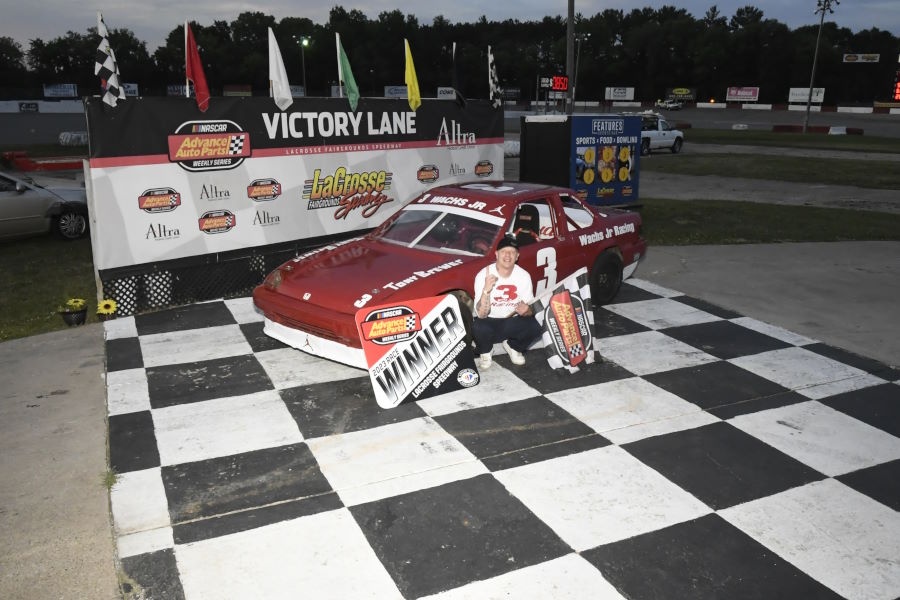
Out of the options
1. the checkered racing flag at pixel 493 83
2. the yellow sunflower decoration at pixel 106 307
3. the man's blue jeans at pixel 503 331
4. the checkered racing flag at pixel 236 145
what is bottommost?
the yellow sunflower decoration at pixel 106 307

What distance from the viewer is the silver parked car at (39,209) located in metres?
10.6

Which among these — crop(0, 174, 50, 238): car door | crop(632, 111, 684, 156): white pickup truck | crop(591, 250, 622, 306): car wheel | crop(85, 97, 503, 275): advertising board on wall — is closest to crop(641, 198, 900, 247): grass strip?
crop(591, 250, 622, 306): car wheel

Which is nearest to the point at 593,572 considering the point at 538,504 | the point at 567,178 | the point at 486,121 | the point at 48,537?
the point at 538,504

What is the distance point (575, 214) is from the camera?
7.51 meters

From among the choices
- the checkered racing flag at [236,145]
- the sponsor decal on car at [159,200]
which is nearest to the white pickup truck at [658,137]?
the checkered racing flag at [236,145]

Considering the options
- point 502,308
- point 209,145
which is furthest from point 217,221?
point 502,308

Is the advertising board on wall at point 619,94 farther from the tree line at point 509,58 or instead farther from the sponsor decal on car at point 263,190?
the sponsor decal on car at point 263,190

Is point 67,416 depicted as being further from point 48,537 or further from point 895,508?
point 895,508

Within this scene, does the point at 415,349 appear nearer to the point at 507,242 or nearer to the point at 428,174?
the point at 507,242

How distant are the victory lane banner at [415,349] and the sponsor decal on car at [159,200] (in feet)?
11.7

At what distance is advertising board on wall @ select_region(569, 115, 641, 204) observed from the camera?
40.3 ft

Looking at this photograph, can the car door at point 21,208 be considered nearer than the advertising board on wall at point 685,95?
Yes

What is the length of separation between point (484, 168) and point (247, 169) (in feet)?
14.7

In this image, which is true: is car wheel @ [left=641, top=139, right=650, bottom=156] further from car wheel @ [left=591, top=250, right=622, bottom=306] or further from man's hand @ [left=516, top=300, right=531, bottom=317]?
man's hand @ [left=516, top=300, right=531, bottom=317]
